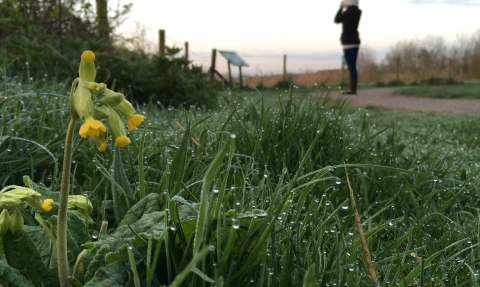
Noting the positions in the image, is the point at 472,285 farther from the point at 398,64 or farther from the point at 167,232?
the point at 398,64

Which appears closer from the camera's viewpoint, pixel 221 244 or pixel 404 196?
pixel 221 244

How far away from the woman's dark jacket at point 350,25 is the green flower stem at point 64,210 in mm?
10753

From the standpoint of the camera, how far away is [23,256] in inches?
39.6

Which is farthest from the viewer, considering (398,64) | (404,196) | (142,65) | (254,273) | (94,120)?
(398,64)

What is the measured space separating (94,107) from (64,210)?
19cm

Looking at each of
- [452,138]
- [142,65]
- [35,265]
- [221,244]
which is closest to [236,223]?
[221,244]

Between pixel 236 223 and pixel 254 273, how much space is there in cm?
20

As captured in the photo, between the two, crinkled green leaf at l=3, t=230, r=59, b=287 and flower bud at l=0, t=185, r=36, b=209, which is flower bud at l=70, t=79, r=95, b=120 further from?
crinkled green leaf at l=3, t=230, r=59, b=287

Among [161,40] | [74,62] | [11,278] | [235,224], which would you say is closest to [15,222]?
[11,278]

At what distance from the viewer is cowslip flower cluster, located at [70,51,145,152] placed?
842mm

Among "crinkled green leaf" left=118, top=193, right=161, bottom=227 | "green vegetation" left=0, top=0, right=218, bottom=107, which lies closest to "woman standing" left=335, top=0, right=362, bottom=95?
"green vegetation" left=0, top=0, right=218, bottom=107

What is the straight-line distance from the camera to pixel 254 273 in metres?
1.08

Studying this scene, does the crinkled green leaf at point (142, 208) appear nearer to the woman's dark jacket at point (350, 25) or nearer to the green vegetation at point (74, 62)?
the green vegetation at point (74, 62)

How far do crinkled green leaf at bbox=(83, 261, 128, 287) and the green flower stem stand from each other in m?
0.07
